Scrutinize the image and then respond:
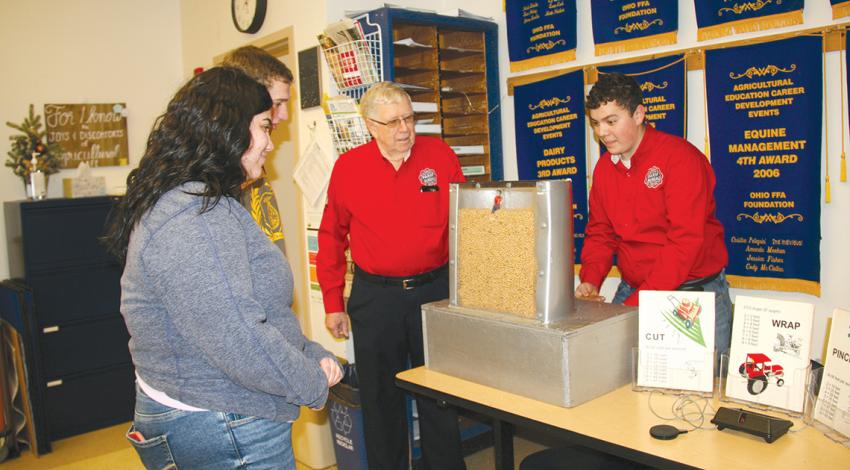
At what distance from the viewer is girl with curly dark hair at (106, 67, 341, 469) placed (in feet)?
4.44

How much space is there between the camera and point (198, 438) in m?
1.47

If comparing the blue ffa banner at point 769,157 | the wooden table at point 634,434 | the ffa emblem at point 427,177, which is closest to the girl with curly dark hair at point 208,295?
the wooden table at point 634,434

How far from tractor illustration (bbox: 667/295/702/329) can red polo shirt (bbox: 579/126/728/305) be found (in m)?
0.37

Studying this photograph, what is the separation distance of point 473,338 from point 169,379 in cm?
90

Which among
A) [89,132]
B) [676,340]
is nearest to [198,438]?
[676,340]

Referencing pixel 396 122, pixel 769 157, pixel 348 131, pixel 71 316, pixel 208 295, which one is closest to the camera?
pixel 208 295

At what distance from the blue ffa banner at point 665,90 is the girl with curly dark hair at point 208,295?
1945 mm

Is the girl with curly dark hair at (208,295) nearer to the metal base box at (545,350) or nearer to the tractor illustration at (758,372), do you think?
the metal base box at (545,350)

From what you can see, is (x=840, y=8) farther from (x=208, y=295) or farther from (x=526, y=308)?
(x=208, y=295)

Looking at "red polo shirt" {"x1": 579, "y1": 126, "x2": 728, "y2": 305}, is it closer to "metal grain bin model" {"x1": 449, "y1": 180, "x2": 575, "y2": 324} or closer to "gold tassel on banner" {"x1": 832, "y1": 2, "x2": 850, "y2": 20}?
"metal grain bin model" {"x1": 449, "y1": 180, "x2": 575, "y2": 324}

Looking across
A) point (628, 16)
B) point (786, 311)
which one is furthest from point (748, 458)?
point (628, 16)

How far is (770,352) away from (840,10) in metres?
→ 1.39

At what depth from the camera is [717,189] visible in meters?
2.77

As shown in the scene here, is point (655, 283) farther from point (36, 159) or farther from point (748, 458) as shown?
point (36, 159)
